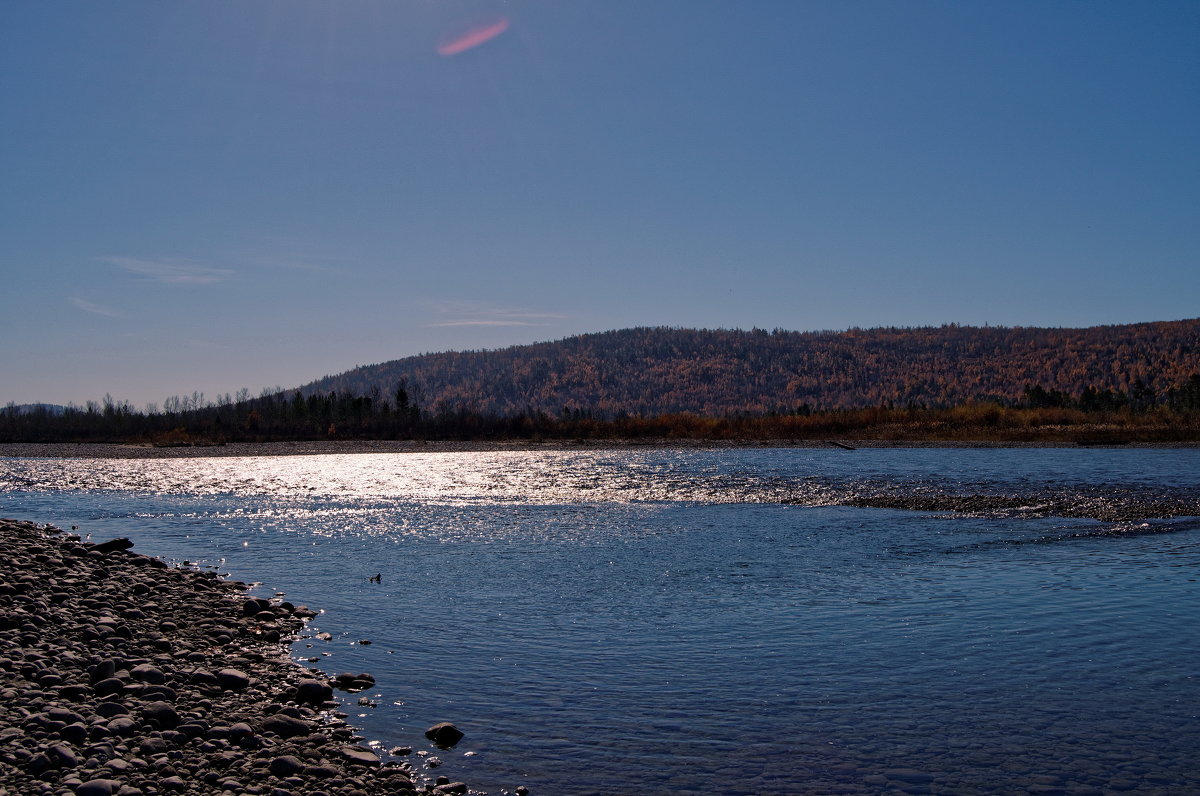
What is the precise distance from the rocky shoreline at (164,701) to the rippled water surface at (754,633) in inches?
25.3

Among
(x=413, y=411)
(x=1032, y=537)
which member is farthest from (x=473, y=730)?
(x=413, y=411)

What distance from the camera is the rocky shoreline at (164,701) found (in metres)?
6.90

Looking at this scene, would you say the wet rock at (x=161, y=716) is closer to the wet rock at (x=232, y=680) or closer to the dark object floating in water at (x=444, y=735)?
the wet rock at (x=232, y=680)

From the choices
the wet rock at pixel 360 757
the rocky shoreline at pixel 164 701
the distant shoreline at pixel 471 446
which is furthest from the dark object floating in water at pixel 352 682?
the distant shoreline at pixel 471 446

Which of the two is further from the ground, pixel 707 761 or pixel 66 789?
pixel 66 789

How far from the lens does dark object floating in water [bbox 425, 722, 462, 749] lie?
827 cm

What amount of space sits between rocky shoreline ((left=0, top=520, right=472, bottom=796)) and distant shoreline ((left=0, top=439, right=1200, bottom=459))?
64.8 m

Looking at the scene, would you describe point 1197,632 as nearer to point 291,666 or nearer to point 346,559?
point 291,666

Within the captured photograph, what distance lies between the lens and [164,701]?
28.3 feet

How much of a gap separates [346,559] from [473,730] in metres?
12.2

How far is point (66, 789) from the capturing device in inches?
252

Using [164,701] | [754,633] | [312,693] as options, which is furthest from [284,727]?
[754,633]

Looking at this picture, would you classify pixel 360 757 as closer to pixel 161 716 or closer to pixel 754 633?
pixel 161 716

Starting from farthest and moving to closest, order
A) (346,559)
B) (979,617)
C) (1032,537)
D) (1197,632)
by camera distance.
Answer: (1032,537)
(346,559)
(979,617)
(1197,632)
